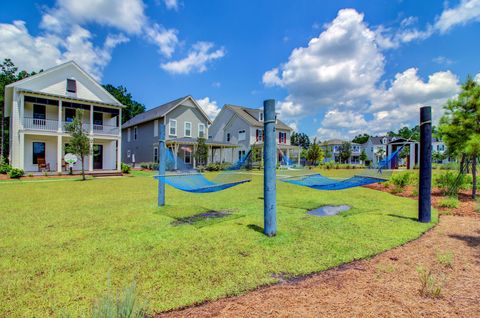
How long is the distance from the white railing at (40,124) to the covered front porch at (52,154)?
1.74 feet

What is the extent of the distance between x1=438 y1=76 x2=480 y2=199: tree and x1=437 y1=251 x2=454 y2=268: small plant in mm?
5610

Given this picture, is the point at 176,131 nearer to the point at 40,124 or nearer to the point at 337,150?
the point at 40,124

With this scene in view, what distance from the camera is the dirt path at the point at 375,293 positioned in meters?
2.04

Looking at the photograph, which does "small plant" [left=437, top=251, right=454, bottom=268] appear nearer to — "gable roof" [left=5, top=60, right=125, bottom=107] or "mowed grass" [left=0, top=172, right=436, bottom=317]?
"mowed grass" [left=0, top=172, right=436, bottom=317]

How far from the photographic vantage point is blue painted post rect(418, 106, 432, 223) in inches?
192

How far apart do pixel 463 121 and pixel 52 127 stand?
2164 centimetres

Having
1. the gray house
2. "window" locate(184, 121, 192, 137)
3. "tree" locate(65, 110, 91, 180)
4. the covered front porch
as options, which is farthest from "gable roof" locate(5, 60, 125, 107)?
"window" locate(184, 121, 192, 137)

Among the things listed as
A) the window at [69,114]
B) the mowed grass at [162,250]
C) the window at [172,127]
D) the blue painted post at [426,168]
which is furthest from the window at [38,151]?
the blue painted post at [426,168]

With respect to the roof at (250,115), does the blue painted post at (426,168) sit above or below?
below

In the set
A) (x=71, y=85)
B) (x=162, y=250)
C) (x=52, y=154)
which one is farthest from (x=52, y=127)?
(x=162, y=250)

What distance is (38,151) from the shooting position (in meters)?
16.9

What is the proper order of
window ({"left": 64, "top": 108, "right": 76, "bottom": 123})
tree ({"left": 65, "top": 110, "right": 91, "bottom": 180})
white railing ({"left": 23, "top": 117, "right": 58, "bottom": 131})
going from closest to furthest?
tree ({"left": 65, "top": 110, "right": 91, "bottom": 180}) < white railing ({"left": 23, "top": 117, "right": 58, "bottom": 131}) < window ({"left": 64, "top": 108, "right": 76, "bottom": 123})

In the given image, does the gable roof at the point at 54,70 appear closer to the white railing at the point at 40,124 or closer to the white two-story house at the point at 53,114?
the white two-story house at the point at 53,114

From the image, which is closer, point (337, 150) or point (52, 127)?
point (52, 127)
